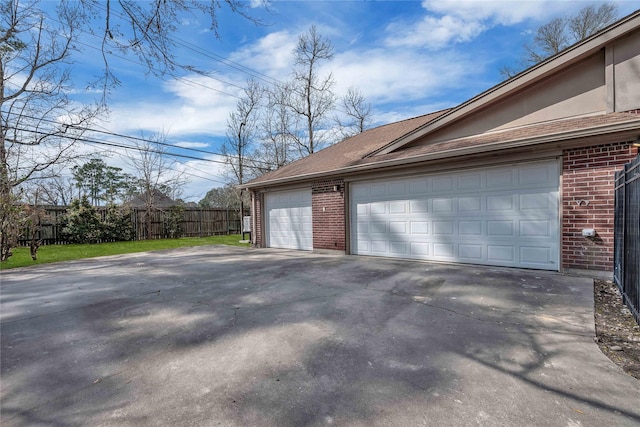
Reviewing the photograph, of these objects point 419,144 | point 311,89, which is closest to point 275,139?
point 311,89

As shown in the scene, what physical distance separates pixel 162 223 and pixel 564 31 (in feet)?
79.8

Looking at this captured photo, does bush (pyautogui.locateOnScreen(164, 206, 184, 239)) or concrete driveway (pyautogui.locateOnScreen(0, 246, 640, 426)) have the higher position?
bush (pyautogui.locateOnScreen(164, 206, 184, 239))

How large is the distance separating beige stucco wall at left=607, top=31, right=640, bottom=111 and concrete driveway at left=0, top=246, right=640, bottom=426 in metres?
3.30

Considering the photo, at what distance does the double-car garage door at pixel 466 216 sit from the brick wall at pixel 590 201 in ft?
0.64

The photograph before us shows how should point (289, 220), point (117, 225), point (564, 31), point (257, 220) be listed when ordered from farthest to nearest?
point (564, 31)
point (117, 225)
point (257, 220)
point (289, 220)

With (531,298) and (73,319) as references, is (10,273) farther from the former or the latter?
(531,298)

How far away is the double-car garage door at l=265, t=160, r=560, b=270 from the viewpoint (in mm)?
5914

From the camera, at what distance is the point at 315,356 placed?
276cm

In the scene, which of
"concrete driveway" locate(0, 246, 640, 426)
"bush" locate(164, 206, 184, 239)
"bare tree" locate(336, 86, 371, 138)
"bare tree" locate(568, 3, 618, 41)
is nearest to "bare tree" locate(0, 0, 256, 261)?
"concrete driveway" locate(0, 246, 640, 426)

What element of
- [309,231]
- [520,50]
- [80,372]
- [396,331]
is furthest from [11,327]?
[520,50]

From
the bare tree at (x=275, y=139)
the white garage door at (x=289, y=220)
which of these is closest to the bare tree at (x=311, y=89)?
the bare tree at (x=275, y=139)

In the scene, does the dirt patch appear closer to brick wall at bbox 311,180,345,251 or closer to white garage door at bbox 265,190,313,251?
brick wall at bbox 311,180,345,251

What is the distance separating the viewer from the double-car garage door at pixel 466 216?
5.91 meters

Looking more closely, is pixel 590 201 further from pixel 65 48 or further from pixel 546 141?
pixel 65 48
